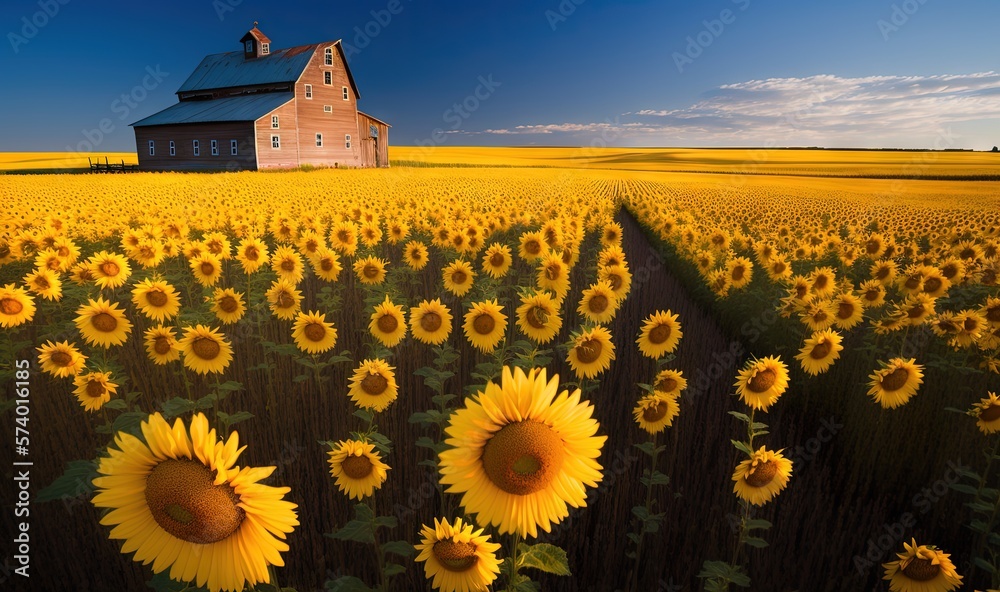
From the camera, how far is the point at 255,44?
5200cm

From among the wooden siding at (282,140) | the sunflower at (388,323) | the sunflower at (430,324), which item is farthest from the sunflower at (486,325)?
the wooden siding at (282,140)

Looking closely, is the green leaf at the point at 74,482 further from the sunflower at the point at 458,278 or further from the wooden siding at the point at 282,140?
the wooden siding at the point at 282,140

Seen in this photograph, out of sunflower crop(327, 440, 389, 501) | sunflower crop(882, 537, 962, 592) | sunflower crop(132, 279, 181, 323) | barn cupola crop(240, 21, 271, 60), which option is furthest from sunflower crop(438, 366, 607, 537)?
barn cupola crop(240, 21, 271, 60)

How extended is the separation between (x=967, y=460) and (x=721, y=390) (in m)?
1.85

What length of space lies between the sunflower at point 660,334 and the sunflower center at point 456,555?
285 centimetres

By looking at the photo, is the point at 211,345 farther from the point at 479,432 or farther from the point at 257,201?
the point at 257,201

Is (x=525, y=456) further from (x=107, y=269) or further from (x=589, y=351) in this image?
(x=107, y=269)

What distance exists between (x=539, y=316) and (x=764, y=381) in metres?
1.79

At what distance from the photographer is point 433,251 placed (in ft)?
35.6

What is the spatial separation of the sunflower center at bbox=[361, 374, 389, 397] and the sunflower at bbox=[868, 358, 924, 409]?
3.66 meters

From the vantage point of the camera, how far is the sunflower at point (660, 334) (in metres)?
4.23

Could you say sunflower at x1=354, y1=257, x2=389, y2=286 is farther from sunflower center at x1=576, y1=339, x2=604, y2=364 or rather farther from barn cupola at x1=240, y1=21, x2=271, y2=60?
barn cupola at x1=240, y1=21, x2=271, y2=60

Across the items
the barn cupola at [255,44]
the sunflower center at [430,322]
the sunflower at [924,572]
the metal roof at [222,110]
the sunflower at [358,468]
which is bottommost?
the sunflower at [924,572]

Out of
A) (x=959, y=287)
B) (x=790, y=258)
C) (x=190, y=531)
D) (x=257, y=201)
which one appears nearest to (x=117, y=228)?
(x=257, y=201)
